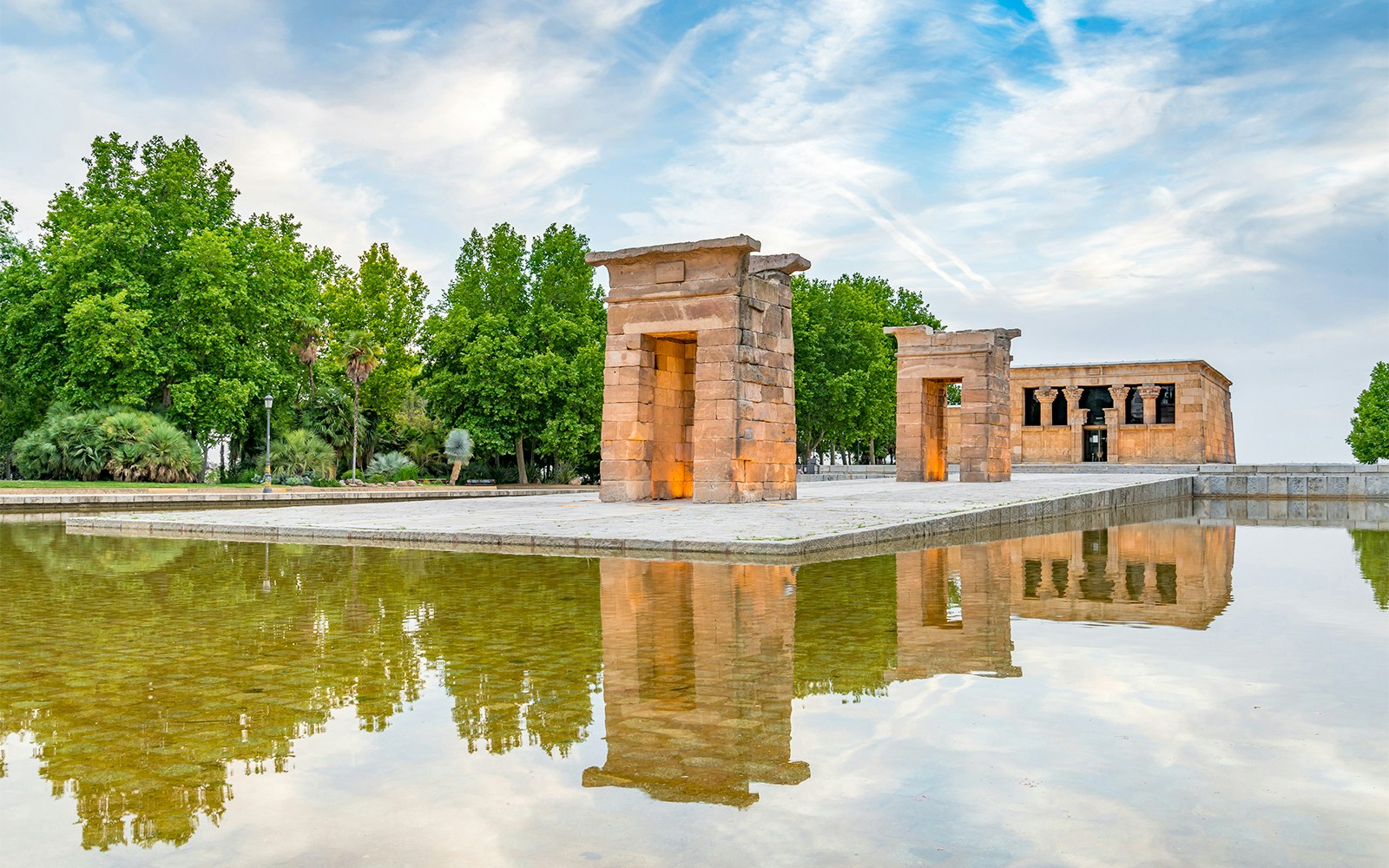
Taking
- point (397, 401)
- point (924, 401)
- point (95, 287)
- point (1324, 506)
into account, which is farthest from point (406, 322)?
point (1324, 506)

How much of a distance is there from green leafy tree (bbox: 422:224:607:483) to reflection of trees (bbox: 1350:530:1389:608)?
3097cm

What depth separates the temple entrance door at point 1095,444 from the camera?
51.1 meters

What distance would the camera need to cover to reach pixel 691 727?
425 centimetres

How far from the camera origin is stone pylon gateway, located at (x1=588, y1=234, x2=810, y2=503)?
62.0 ft

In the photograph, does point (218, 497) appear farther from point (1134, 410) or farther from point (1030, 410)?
point (1134, 410)

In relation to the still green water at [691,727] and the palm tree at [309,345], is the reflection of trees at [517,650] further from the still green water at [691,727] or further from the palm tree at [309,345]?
the palm tree at [309,345]

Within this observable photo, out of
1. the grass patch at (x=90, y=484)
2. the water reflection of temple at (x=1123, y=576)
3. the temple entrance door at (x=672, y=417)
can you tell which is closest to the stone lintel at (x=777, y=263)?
the temple entrance door at (x=672, y=417)

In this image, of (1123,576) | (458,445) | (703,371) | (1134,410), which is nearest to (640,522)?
(703,371)

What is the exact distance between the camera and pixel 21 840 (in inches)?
121

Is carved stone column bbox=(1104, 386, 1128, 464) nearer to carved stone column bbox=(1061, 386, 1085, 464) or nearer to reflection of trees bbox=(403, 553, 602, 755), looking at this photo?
carved stone column bbox=(1061, 386, 1085, 464)

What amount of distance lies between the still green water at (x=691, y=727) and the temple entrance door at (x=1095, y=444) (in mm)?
44637

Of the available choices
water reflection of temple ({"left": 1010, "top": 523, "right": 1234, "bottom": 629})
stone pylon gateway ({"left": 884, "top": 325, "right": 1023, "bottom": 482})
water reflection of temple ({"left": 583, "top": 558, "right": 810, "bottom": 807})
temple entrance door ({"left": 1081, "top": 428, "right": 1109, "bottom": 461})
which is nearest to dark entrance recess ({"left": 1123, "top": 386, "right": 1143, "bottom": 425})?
temple entrance door ({"left": 1081, "top": 428, "right": 1109, "bottom": 461})

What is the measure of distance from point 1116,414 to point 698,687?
49.1 meters

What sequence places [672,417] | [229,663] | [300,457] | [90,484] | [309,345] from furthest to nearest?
[309,345] → [300,457] → [90,484] → [672,417] → [229,663]
